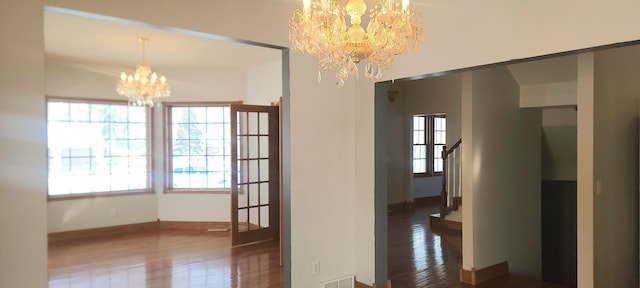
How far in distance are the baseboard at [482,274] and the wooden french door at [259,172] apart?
2821 millimetres

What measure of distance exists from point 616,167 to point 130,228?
656 cm

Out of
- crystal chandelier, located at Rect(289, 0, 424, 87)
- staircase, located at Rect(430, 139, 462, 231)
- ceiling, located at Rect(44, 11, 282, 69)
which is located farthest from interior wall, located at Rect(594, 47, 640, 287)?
ceiling, located at Rect(44, 11, 282, 69)

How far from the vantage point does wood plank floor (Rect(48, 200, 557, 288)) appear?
13.8 ft

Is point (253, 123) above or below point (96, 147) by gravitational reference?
above

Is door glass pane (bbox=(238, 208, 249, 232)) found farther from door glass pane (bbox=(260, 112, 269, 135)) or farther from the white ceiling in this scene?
the white ceiling

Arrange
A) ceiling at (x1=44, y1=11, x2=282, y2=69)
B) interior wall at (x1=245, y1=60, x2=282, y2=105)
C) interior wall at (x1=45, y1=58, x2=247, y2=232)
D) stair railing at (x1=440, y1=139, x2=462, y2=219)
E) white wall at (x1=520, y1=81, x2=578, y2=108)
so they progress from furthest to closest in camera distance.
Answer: stair railing at (x1=440, y1=139, x2=462, y2=219) < interior wall at (x1=45, y1=58, x2=247, y2=232) < interior wall at (x1=245, y1=60, x2=282, y2=105) < white wall at (x1=520, y1=81, x2=578, y2=108) < ceiling at (x1=44, y1=11, x2=282, y2=69)

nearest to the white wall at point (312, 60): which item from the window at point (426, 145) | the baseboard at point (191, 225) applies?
the baseboard at point (191, 225)

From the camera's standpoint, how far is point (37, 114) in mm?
2326

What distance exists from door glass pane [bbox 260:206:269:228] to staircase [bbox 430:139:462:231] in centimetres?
313

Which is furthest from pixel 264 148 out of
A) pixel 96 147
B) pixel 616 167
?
pixel 616 167

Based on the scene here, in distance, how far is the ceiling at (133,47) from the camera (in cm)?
407

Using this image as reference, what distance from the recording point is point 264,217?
6059 millimetres

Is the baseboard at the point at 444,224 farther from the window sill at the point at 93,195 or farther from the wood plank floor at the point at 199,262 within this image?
the window sill at the point at 93,195

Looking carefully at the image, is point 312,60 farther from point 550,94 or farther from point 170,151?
point 170,151
